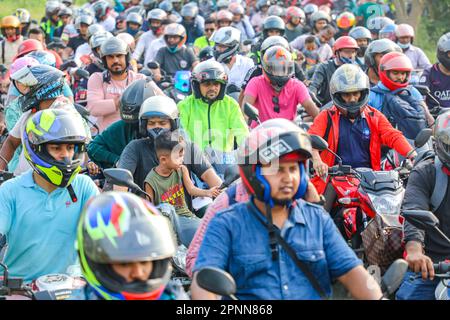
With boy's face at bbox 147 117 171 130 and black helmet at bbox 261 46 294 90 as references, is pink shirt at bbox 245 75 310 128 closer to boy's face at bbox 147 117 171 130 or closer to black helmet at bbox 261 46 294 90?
black helmet at bbox 261 46 294 90

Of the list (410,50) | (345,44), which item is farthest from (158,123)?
(410,50)

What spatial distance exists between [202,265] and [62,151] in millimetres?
2126

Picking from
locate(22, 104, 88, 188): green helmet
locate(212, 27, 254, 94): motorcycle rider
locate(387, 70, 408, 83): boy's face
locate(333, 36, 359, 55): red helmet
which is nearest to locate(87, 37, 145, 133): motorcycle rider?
locate(212, 27, 254, 94): motorcycle rider

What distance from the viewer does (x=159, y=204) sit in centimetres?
845

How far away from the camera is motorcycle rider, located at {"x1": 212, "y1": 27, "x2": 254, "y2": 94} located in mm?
15867

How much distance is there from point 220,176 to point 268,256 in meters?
5.14

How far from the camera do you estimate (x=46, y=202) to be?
7086 millimetres

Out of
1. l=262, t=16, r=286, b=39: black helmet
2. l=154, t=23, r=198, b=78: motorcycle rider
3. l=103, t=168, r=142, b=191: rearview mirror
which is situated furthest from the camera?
l=262, t=16, r=286, b=39: black helmet

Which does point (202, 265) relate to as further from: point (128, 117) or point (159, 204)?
point (128, 117)

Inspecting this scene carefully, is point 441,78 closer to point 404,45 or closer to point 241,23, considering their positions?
point 404,45

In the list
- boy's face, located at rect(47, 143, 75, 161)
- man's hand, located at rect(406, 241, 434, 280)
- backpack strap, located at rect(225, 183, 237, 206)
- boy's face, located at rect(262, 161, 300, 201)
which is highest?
boy's face, located at rect(262, 161, 300, 201)

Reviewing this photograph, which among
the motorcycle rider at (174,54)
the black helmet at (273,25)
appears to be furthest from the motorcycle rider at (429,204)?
the black helmet at (273,25)

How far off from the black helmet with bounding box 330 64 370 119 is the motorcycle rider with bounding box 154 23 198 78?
9097 millimetres

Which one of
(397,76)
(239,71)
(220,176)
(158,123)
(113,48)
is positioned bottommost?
(220,176)
